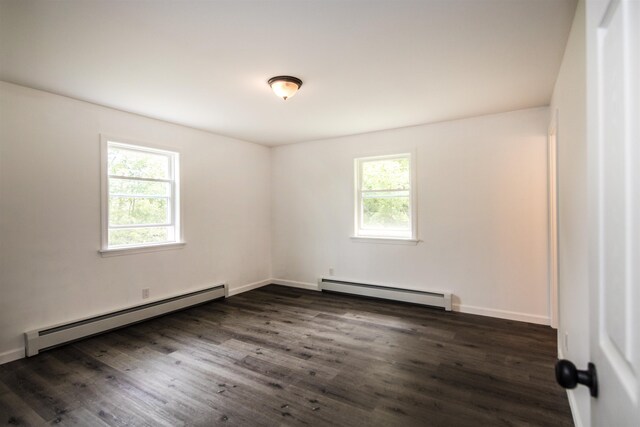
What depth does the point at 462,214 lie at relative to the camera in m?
4.11

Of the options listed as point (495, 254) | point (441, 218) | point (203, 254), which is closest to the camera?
point (495, 254)

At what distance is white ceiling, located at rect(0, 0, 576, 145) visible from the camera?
6.22 feet

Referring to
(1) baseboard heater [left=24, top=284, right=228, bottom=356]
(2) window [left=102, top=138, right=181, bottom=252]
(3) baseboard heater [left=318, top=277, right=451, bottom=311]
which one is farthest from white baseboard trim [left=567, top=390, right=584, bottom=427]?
(2) window [left=102, top=138, right=181, bottom=252]

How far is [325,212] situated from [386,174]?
3.89ft

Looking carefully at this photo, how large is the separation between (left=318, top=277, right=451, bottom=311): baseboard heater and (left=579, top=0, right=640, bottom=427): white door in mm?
3586

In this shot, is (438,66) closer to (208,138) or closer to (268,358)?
(268,358)

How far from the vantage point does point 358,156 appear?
490 centimetres

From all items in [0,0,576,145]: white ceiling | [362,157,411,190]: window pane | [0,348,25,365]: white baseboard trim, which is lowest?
[0,348,25,365]: white baseboard trim

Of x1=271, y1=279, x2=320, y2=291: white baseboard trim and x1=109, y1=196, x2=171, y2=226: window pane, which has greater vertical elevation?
x1=109, y1=196, x2=171, y2=226: window pane

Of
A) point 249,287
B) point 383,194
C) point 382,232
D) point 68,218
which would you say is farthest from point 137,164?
point 382,232

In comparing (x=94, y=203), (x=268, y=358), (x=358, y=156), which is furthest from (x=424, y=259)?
(x=94, y=203)

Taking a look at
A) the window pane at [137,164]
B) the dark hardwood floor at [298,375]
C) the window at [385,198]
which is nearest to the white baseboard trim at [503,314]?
the dark hardwood floor at [298,375]

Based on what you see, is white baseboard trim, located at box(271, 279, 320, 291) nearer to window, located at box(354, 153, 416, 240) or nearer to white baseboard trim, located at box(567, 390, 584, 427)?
window, located at box(354, 153, 416, 240)

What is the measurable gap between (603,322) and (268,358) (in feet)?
8.91
